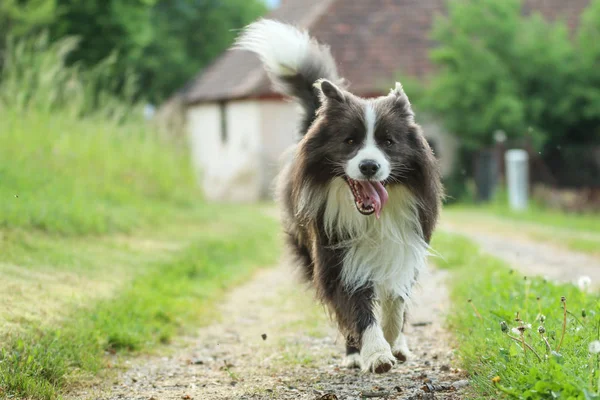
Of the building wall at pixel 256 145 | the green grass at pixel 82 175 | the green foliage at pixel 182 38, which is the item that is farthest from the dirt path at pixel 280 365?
the green foliage at pixel 182 38

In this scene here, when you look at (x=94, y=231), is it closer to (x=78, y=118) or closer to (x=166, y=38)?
(x=78, y=118)

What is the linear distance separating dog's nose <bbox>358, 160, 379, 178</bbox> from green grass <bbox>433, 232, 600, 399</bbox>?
1.06 m

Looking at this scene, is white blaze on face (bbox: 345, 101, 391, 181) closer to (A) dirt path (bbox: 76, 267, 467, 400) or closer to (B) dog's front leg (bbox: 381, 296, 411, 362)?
(B) dog's front leg (bbox: 381, 296, 411, 362)

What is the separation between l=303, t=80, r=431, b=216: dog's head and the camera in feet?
16.1

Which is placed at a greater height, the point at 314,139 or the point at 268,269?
Result: the point at 314,139

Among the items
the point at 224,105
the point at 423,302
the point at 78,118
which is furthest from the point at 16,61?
the point at 224,105

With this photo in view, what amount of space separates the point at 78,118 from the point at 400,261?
824 centimetres

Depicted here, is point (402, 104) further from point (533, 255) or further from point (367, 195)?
point (533, 255)

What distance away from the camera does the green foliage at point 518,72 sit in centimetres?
2014

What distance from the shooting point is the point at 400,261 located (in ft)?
17.3

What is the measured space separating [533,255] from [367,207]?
23.3 ft

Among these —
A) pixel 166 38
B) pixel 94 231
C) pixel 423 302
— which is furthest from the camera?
pixel 166 38

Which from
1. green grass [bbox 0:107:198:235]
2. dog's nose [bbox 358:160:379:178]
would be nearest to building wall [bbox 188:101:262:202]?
green grass [bbox 0:107:198:235]

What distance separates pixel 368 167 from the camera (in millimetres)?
4824
